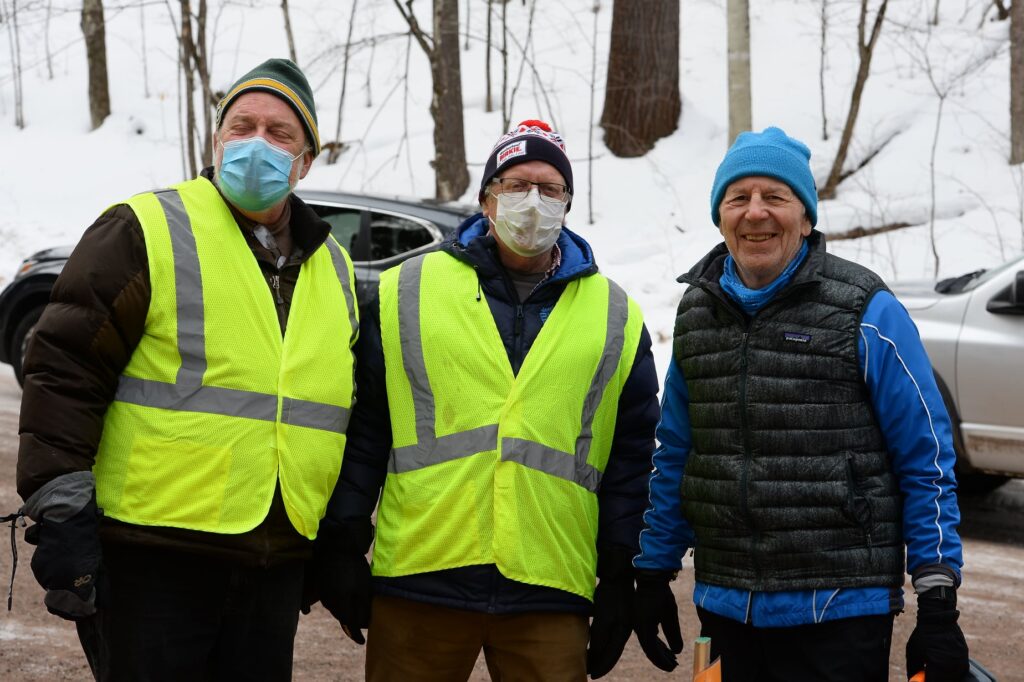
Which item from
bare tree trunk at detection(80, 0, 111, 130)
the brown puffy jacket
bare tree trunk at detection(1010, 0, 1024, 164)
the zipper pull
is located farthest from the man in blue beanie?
bare tree trunk at detection(80, 0, 111, 130)

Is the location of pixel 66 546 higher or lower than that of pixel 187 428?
lower

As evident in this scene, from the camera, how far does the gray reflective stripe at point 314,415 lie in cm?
311

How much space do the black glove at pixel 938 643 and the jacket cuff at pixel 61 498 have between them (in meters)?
1.95

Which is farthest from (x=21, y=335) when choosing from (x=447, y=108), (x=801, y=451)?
(x=801, y=451)

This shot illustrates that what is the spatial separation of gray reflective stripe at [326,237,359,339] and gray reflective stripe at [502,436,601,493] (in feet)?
1.78

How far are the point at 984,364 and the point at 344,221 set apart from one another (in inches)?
187

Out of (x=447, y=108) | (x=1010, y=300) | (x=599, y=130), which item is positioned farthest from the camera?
(x=599, y=130)

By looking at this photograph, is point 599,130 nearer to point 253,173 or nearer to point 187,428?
point 253,173

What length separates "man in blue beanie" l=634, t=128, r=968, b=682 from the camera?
114 inches

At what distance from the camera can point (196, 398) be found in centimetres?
299

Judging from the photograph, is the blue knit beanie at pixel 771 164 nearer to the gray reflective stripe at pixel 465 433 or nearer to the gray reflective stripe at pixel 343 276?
the gray reflective stripe at pixel 465 433

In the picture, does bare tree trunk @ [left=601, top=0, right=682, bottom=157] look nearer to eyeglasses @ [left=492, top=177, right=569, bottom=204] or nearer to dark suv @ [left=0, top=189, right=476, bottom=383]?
dark suv @ [left=0, top=189, right=476, bottom=383]

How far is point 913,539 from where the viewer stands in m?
Result: 2.89

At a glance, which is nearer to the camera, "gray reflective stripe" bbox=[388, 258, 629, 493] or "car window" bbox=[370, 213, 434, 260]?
"gray reflective stripe" bbox=[388, 258, 629, 493]
